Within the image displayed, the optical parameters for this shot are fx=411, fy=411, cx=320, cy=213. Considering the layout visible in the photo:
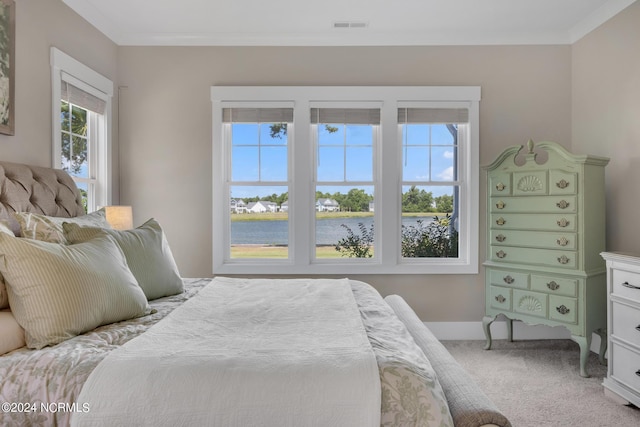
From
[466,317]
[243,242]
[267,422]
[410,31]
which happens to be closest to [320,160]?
[243,242]

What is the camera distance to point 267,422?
1122mm

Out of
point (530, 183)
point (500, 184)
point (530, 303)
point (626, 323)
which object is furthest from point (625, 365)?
point (500, 184)

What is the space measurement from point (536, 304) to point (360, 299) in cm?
187

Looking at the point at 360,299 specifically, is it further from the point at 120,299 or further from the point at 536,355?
the point at 536,355

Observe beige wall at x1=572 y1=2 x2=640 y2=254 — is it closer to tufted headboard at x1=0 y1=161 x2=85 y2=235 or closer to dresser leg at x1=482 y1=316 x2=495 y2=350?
dresser leg at x1=482 y1=316 x2=495 y2=350

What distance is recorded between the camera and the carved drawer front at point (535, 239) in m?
3.09

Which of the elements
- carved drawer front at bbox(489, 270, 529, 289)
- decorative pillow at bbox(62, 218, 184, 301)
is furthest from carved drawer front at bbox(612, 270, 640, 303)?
decorative pillow at bbox(62, 218, 184, 301)

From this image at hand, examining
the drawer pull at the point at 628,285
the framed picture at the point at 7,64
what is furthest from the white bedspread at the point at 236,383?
the drawer pull at the point at 628,285

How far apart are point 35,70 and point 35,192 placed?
0.95m

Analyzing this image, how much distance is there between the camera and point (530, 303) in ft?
10.8

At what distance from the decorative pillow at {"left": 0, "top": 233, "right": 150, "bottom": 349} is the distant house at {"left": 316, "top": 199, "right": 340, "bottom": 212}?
2.45m

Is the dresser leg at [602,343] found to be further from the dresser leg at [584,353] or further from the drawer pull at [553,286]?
the drawer pull at [553,286]

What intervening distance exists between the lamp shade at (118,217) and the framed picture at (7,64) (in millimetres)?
824

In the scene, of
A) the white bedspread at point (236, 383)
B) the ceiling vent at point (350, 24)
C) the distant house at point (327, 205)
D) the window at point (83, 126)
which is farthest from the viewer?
the distant house at point (327, 205)
